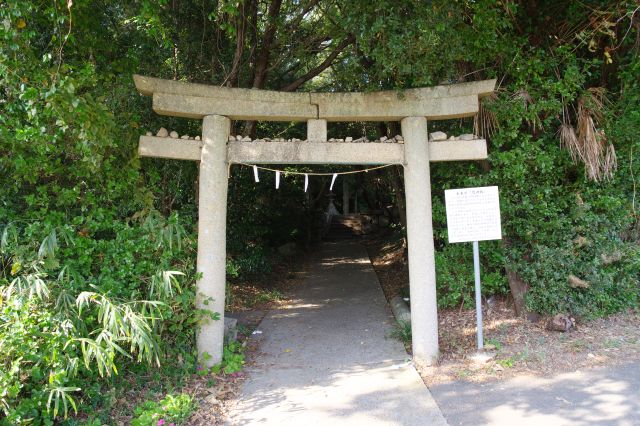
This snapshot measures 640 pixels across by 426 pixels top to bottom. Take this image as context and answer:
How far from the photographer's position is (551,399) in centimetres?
389

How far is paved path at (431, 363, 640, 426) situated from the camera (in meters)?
3.56

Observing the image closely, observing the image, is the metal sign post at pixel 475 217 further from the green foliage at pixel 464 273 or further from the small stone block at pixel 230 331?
the small stone block at pixel 230 331

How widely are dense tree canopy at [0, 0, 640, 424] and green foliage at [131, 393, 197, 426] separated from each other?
39 centimetres

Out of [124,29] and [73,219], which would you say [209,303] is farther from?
[124,29]

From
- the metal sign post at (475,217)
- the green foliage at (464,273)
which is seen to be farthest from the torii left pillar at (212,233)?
the green foliage at (464,273)

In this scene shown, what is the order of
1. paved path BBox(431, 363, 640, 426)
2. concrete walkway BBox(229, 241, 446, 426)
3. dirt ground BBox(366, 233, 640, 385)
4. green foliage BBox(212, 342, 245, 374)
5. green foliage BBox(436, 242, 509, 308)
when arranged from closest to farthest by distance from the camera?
paved path BBox(431, 363, 640, 426), concrete walkway BBox(229, 241, 446, 426), dirt ground BBox(366, 233, 640, 385), green foliage BBox(212, 342, 245, 374), green foliage BBox(436, 242, 509, 308)

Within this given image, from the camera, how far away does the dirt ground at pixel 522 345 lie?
4594 mm

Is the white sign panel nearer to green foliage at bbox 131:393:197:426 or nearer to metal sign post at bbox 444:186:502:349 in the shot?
metal sign post at bbox 444:186:502:349

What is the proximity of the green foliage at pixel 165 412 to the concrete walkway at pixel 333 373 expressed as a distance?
43 centimetres

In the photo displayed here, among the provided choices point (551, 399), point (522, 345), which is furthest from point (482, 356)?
point (551, 399)

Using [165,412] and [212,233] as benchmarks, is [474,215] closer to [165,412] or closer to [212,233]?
[212,233]

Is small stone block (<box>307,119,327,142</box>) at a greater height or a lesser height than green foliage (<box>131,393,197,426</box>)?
greater

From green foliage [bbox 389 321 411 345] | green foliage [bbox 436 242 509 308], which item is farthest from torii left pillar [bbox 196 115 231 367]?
green foliage [bbox 436 242 509 308]

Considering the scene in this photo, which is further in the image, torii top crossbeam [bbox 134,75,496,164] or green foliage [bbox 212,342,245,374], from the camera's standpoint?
torii top crossbeam [bbox 134,75,496,164]
